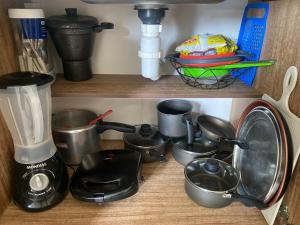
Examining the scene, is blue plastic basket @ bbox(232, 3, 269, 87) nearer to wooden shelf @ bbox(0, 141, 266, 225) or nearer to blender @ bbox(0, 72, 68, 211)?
wooden shelf @ bbox(0, 141, 266, 225)

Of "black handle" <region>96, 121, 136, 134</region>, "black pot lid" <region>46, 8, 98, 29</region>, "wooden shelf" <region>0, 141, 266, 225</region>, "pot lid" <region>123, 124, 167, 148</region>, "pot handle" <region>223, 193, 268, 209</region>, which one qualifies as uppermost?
"black pot lid" <region>46, 8, 98, 29</region>

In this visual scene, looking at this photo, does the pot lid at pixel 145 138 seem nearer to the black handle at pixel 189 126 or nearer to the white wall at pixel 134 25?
the black handle at pixel 189 126

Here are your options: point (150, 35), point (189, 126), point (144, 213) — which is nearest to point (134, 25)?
point (150, 35)

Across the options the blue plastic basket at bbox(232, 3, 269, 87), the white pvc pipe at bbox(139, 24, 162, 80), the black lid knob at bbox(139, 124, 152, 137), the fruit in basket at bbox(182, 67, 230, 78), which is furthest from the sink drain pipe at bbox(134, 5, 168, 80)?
the blue plastic basket at bbox(232, 3, 269, 87)

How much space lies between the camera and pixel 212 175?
776 millimetres

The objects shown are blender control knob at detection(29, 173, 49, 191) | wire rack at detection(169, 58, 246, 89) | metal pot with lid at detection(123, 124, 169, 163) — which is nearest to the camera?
blender control knob at detection(29, 173, 49, 191)

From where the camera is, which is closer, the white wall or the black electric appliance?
the black electric appliance

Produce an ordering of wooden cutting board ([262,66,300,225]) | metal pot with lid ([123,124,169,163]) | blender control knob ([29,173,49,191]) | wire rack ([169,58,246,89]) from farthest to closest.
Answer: metal pot with lid ([123,124,169,163])
wire rack ([169,58,246,89])
blender control knob ([29,173,49,191])
wooden cutting board ([262,66,300,225])

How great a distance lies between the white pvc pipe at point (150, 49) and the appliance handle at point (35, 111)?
35cm

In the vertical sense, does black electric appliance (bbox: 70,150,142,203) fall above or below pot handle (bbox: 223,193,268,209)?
below

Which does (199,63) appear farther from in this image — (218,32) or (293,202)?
(293,202)

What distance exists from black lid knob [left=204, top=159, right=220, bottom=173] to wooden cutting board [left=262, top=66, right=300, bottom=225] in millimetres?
178

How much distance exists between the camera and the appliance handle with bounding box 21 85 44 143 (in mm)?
610

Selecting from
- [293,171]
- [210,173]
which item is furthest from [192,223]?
[293,171]
